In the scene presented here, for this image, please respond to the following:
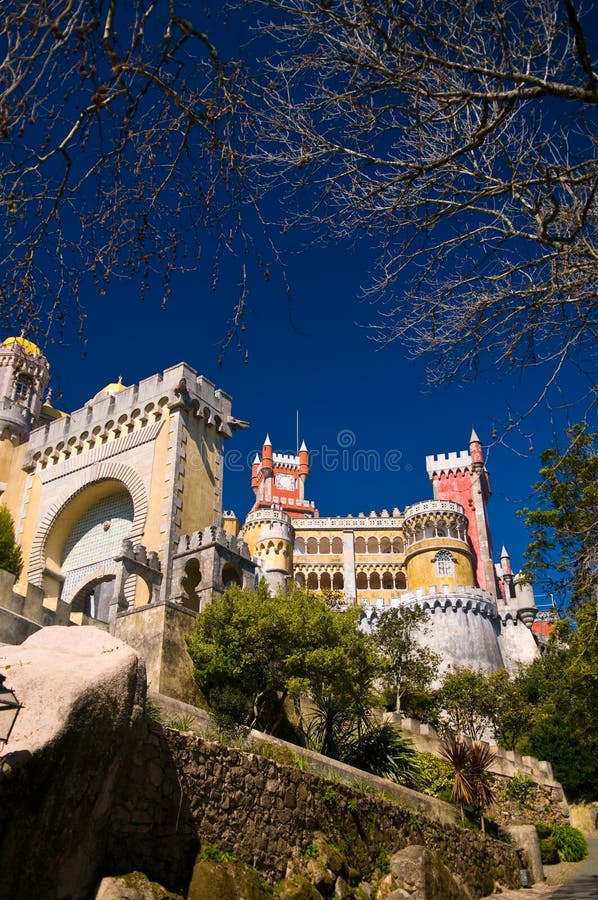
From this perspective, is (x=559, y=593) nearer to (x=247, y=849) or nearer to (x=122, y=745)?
(x=247, y=849)

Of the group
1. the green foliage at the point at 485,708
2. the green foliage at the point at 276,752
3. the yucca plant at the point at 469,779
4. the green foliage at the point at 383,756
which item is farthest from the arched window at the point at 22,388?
the green foliage at the point at 276,752

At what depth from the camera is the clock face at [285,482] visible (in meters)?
87.5

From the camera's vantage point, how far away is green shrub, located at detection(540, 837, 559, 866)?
2125 centimetres

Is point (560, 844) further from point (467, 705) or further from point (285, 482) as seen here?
point (285, 482)

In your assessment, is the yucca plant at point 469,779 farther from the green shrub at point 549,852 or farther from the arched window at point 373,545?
the arched window at point 373,545

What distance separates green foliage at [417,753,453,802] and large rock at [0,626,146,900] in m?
12.6

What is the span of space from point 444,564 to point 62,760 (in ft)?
169

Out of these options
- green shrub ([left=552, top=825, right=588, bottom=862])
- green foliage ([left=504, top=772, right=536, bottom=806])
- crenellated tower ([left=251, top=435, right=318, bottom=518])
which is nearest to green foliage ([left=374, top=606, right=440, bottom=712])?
green foliage ([left=504, top=772, right=536, bottom=806])

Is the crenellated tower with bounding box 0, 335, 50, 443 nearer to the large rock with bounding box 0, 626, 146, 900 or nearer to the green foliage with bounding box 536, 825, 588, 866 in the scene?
the green foliage with bounding box 536, 825, 588, 866

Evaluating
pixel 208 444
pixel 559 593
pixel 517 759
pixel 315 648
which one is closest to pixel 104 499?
pixel 208 444

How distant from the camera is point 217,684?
60.7 feet

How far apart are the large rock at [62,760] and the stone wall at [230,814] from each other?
0.83 metres

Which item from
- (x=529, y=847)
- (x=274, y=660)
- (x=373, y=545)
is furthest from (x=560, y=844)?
(x=373, y=545)

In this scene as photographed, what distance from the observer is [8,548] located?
89.9 ft
